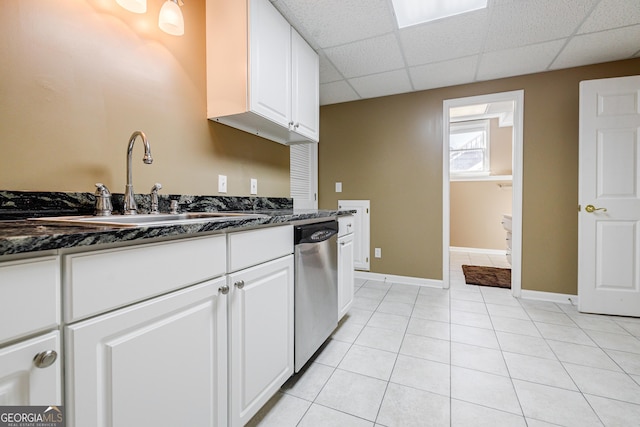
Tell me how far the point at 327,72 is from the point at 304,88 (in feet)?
2.59

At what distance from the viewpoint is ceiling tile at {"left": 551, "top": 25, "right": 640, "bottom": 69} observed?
6.56 ft

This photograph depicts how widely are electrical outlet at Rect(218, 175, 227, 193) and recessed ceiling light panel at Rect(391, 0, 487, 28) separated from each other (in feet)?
5.10

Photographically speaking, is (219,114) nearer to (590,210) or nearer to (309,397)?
(309,397)

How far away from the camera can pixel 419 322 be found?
2.11 m

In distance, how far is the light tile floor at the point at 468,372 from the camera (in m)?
1.18

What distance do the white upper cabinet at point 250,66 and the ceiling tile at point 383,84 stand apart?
44.4 inches

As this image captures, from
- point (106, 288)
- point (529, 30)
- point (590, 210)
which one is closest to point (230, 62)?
point (106, 288)

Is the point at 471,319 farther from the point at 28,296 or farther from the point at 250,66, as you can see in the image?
the point at 28,296

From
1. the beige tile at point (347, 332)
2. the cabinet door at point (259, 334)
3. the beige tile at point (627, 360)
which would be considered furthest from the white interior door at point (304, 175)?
the beige tile at point (627, 360)

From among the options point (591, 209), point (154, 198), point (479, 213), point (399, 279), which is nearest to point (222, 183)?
point (154, 198)

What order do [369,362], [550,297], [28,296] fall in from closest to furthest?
[28,296]
[369,362]
[550,297]

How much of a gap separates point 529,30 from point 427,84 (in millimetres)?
981

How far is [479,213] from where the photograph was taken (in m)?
4.67

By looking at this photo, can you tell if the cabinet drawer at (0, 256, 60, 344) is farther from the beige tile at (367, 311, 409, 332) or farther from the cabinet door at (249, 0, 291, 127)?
the beige tile at (367, 311, 409, 332)
